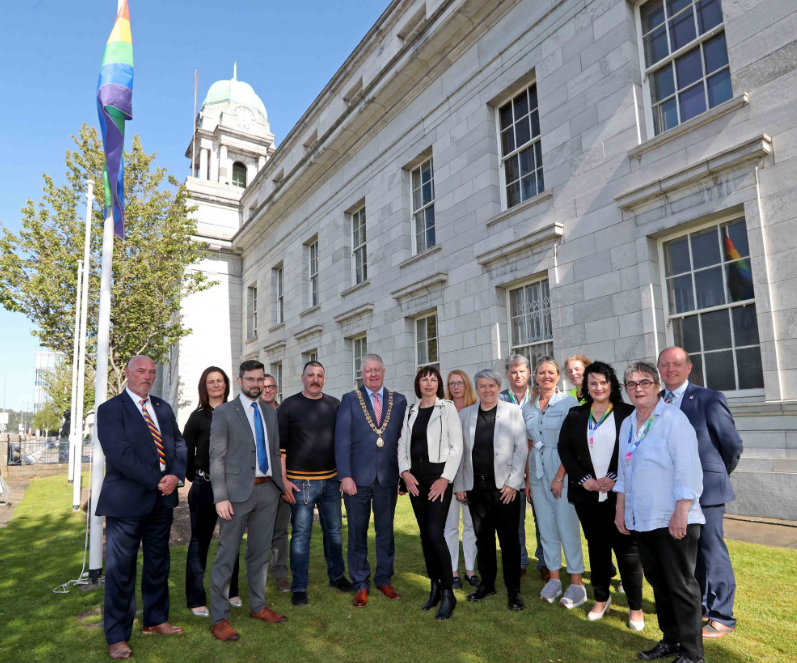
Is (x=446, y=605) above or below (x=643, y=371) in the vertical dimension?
below

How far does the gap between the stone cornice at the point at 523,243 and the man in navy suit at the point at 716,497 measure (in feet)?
19.1

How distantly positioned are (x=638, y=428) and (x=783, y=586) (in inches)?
97.2

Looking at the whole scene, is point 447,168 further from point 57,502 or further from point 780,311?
point 57,502

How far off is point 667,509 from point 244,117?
127 ft

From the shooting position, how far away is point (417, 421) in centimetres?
475

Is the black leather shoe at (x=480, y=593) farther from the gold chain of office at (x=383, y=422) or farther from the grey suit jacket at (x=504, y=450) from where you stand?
the gold chain of office at (x=383, y=422)

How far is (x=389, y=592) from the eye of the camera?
484cm

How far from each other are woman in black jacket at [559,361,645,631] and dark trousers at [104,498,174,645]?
10.7 ft

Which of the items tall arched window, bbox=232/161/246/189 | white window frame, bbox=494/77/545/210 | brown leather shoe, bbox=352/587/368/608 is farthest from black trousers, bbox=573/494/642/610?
tall arched window, bbox=232/161/246/189

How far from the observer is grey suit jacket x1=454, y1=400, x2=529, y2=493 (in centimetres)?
456

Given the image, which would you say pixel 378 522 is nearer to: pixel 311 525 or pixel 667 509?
pixel 311 525

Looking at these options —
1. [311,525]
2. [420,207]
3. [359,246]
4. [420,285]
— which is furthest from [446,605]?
[359,246]

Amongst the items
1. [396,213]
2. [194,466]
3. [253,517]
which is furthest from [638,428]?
[396,213]

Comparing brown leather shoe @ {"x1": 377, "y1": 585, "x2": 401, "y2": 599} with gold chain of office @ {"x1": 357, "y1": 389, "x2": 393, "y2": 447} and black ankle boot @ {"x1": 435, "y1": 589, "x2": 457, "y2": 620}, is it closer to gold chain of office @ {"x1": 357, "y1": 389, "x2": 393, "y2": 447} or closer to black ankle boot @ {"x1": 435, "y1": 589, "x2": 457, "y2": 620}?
black ankle boot @ {"x1": 435, "y1": 589, "x2": 457, "y2": 620}
